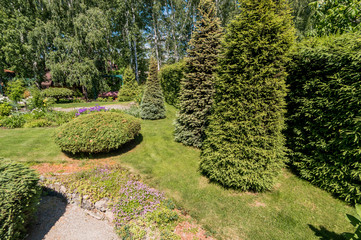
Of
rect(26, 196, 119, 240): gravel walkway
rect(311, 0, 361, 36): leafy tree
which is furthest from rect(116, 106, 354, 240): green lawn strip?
rect(311, 0, 361, 36): leafy tree

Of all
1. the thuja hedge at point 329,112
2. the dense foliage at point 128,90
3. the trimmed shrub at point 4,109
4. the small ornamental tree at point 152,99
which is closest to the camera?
the thuja hedge at point 329,112

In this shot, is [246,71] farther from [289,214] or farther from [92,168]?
[92,168]

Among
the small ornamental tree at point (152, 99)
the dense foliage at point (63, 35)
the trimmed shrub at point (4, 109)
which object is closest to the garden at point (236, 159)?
the small ornamental tree at point (152, 99)

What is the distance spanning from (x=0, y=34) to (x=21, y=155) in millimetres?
22273

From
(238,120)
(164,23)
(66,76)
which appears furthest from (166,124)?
(164,23)

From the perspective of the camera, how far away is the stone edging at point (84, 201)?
12.3 feet

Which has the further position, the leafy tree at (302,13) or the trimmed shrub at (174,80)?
the leafy tree at (302,13)

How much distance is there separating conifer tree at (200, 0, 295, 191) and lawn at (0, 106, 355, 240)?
0.44 m

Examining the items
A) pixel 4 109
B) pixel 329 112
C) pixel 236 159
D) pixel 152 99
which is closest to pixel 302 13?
pixel 152 99

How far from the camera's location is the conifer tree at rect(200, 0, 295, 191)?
11.3 ft

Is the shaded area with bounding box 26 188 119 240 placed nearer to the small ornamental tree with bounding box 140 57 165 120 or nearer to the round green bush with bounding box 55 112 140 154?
the round green bush with bounding box 55 112 140 154

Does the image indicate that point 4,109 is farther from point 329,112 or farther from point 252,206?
point 329,112

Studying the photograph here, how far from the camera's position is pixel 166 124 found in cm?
927

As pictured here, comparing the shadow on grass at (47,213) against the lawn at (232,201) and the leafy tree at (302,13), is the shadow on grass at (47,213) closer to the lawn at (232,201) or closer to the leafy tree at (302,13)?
the lawn at (232,201)
